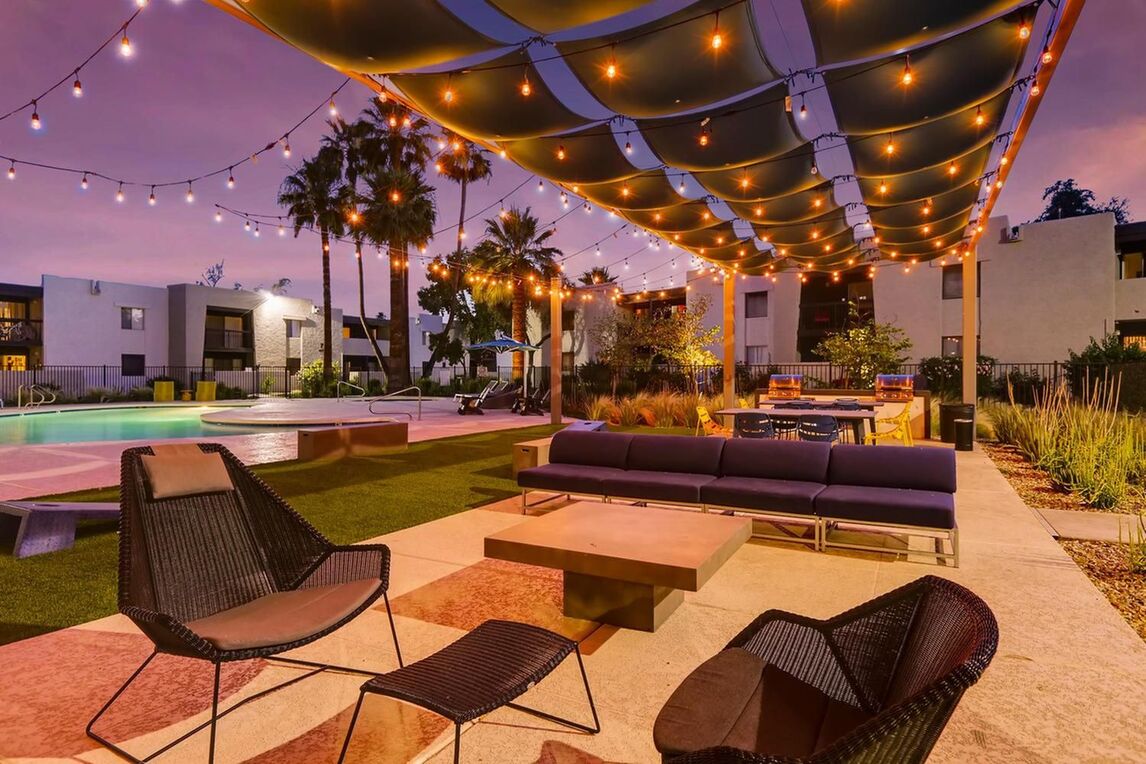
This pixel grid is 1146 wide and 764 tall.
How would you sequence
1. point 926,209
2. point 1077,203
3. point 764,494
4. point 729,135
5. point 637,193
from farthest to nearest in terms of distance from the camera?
point 1077,203
point 926,209
point 637,193
point 729,135
point 764,494

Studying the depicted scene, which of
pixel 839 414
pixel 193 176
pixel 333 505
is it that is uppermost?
pixel 193 176

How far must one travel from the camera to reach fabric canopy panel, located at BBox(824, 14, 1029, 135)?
4.92 metres

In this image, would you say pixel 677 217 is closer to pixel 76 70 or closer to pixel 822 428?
pixel 822 428

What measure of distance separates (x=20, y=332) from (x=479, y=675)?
3314cm

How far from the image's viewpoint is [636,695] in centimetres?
255

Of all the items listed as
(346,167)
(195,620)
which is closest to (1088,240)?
(195,620)

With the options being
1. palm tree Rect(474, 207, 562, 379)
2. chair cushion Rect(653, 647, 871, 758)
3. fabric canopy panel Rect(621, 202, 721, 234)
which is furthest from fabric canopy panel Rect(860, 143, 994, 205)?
palm tree Rect(474, 207, 562, 379)

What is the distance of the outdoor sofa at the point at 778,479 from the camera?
422cm

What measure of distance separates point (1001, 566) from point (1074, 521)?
6.31 ft

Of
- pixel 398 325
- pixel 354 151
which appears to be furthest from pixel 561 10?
pixel 354 151

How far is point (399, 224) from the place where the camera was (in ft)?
74.6

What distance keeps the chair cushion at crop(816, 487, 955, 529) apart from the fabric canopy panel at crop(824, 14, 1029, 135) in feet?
11.3

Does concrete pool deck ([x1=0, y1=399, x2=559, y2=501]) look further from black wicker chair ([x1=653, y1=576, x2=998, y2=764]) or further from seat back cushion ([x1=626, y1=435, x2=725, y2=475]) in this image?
black wicker chair ([x1=653, y1=576, x2=998, y2=764])

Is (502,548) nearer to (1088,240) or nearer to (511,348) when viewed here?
(511,348)
